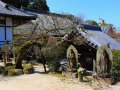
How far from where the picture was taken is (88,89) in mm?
12164

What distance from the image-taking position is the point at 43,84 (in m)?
13.2

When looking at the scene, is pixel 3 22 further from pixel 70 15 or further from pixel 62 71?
pixel 62 71

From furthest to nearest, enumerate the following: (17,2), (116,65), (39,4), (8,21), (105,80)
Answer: (39,4)
(17,2)
(8,21)
(116,65)
(105,80)

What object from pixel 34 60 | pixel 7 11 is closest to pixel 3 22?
pixel 7 11

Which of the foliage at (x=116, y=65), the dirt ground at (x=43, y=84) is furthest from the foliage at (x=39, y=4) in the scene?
the dirt ground at (x=43, y=84)

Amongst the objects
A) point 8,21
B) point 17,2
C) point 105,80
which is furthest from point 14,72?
point 17,2

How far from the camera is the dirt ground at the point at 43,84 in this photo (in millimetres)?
12509

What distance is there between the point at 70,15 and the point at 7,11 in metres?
5.29

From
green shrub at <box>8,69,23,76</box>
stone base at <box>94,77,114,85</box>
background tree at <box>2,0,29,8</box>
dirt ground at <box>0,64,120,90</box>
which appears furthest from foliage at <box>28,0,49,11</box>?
stone base at <box>94,77,114,85</box>

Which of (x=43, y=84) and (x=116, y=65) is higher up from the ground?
(x=116, y=65)

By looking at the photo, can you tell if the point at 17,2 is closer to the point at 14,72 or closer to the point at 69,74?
the point at 14,72

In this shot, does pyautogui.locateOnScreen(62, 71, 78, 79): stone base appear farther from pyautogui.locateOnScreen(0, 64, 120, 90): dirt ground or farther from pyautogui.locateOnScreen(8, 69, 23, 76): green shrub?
pyautogui.locateOnScreen(8, 69, 23, 76): green shrub

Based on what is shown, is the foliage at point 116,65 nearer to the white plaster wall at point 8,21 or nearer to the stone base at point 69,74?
the stone base at point 69,74

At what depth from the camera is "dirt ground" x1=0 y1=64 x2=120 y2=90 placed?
41.0 ft
